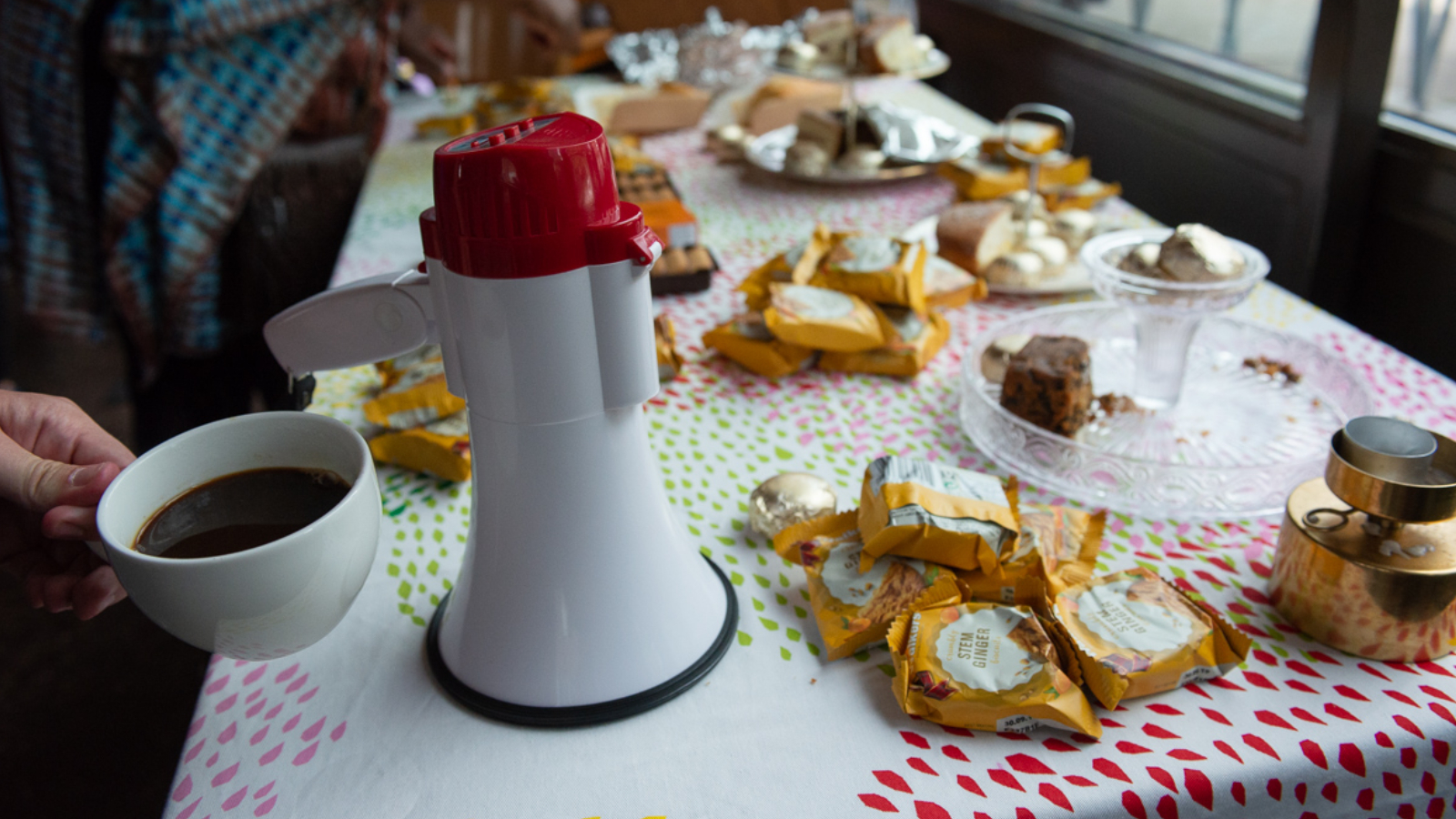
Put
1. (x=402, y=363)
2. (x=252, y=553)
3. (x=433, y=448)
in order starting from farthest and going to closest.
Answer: (x=402, y=363), (x=433, y=448), (x=252, y=553)

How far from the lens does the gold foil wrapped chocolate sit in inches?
25.7

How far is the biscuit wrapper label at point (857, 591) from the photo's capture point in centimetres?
54

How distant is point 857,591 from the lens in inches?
22.0

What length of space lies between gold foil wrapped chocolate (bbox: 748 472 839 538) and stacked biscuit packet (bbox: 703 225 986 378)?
0.23 meters

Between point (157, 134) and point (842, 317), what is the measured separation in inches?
51.1

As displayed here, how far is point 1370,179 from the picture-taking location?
4.80ft

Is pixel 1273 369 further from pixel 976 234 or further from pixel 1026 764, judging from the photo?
pixel 1026 764

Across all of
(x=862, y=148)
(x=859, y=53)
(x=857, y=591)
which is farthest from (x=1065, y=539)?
(x=859, y=53)

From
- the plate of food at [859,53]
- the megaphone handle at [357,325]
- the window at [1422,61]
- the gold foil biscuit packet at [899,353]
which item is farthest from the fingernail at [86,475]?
the window at [1422,61]

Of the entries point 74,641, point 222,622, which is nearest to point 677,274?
point 222,622

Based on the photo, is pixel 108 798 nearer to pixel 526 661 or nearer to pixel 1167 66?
pixel 526 661

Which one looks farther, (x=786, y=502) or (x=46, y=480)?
(x=786, y=502)

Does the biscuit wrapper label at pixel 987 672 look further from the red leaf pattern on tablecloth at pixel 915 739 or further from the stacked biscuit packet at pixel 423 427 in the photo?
the stacked biscuit packet at pixel 423 427

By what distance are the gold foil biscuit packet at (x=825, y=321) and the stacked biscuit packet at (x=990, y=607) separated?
10.7 inches
